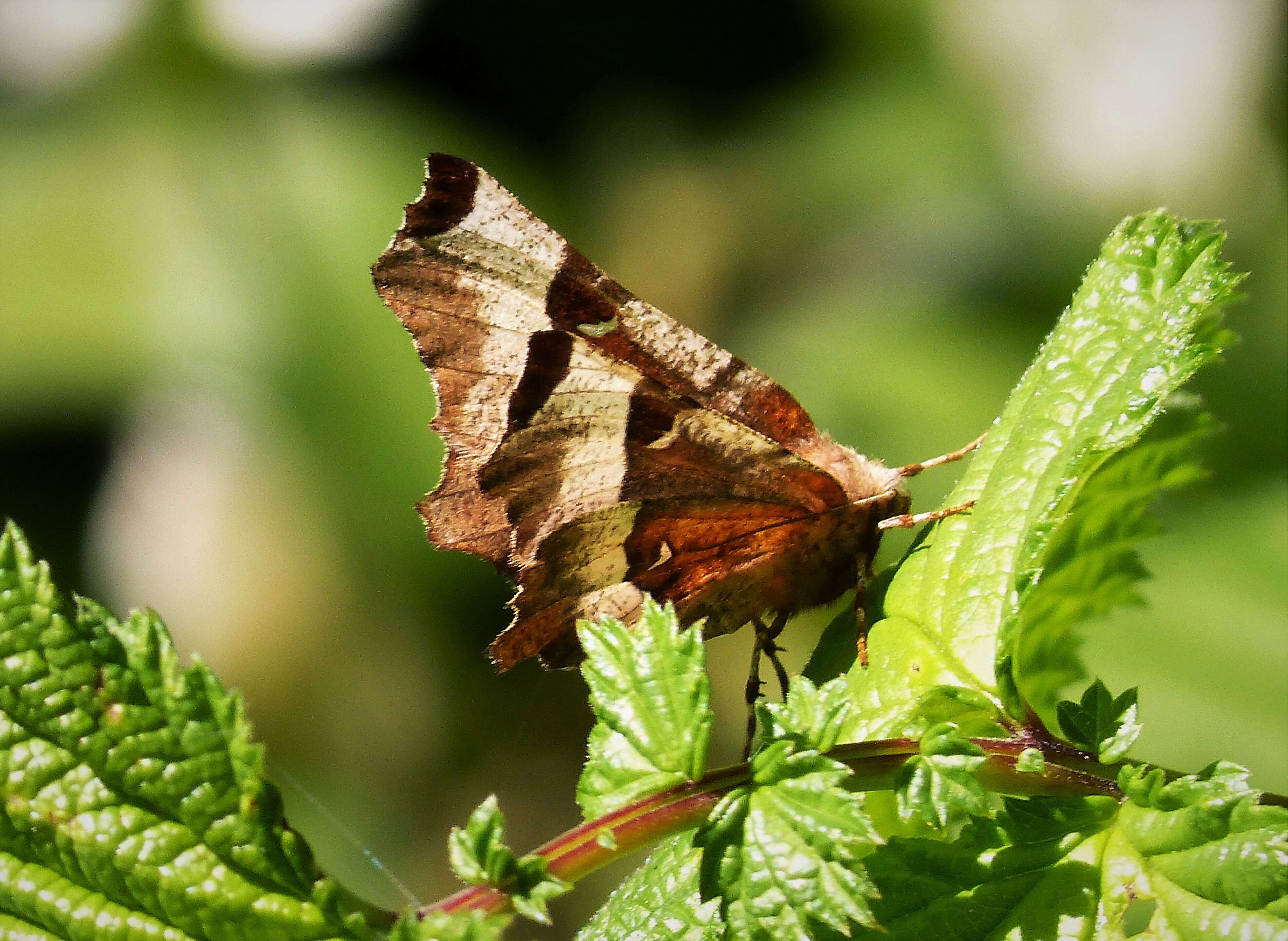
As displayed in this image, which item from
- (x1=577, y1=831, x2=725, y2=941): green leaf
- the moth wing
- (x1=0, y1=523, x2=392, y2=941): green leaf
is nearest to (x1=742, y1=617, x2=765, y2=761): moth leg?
the moth wing

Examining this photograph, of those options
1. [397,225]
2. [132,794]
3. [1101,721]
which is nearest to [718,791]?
[1101,721]

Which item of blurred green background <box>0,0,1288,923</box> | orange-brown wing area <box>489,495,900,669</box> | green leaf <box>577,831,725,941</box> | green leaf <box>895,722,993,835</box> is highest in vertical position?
blurred green background <box>0,0,1288,923</box>

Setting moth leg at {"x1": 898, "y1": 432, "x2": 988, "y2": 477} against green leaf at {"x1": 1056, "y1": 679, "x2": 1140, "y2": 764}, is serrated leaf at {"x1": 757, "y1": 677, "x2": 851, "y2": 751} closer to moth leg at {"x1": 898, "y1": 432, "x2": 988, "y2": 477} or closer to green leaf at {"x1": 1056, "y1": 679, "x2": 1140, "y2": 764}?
green leaf at {"x1": 1056, "y1": 679, "x2": 1140, "y2": 764}

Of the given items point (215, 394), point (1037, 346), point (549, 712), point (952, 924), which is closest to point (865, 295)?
point (1037, 346)

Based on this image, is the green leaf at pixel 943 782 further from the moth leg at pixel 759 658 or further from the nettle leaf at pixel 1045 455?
the moth leg at pixel 759 658

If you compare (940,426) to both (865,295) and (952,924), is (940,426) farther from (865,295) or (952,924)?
(952,924)

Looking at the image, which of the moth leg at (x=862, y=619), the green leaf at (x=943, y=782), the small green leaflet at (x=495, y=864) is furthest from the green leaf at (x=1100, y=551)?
the small green leaflet at (x=495, y=864)
